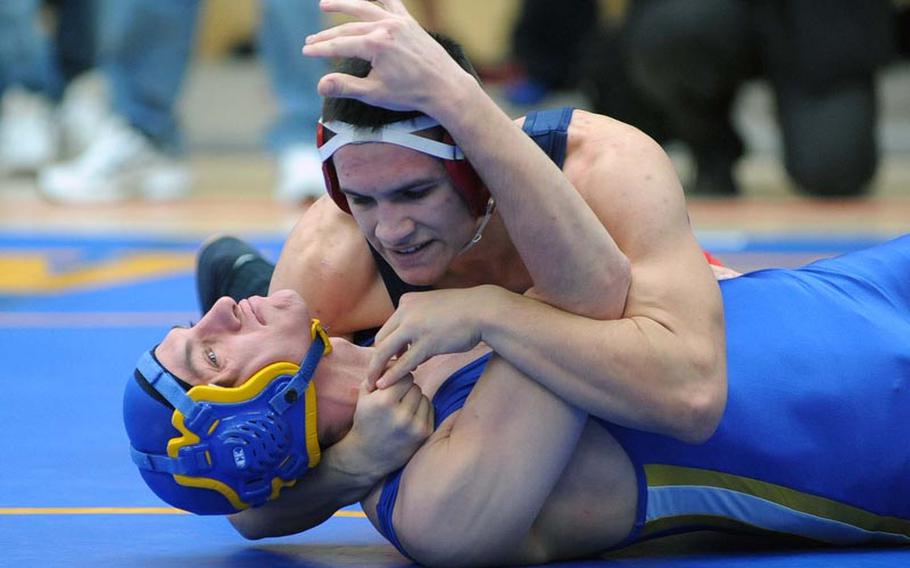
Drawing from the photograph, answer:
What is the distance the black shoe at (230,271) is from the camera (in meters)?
3.77

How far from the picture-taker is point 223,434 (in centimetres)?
257

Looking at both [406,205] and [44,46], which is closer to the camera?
[406,205]

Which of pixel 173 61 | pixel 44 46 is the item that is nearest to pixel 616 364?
pixel 173 61

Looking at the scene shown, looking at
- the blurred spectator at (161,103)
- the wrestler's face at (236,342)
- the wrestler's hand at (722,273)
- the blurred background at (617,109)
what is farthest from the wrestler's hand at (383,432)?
the blurred spectator at (161,103)

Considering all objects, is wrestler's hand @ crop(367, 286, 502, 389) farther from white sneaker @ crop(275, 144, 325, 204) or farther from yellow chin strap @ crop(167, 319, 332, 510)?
white sneaker @ crop(275, 144, 325, 204)

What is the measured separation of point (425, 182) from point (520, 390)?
335mm

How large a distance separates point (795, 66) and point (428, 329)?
17.5ft

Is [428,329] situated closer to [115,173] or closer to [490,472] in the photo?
[490,472]

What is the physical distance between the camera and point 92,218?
7309mm

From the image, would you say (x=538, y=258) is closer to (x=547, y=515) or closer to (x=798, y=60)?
(x=547, y=515)

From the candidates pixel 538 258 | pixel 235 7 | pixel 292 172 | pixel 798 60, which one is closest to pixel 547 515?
pixel 538 258

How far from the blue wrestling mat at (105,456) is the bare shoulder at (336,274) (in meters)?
0.34

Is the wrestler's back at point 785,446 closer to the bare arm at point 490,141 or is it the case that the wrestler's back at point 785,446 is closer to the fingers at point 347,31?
the bare arm at point 490,141

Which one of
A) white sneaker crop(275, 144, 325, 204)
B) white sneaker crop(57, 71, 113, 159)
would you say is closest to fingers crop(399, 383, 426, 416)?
white sneaker crop(275, 144, 325, 204)
